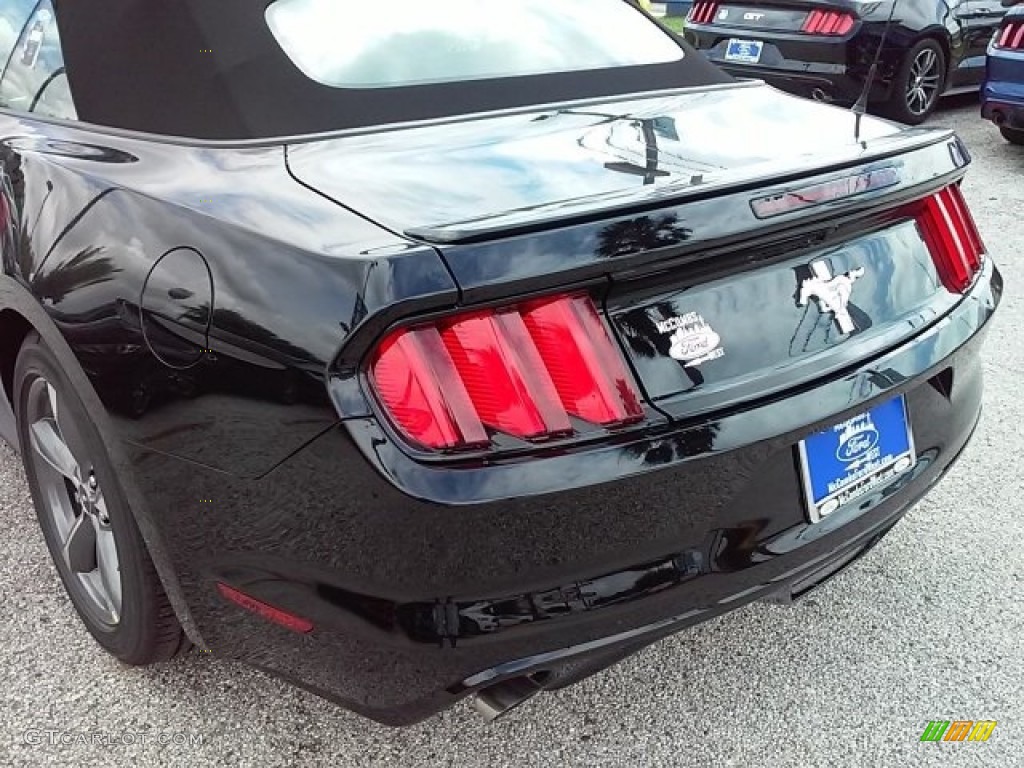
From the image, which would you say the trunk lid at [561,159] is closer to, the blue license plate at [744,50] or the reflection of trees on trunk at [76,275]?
the reflection of trees on trunk at [76,275]

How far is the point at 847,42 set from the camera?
22.5 ft

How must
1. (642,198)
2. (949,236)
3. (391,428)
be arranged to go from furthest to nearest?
(949,236) < (642,198) < (391,428)

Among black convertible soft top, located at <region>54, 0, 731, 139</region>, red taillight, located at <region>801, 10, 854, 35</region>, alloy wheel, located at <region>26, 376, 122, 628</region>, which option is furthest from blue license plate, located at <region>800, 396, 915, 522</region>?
red taillight, located at <region>801, 10, 854, 35</region>

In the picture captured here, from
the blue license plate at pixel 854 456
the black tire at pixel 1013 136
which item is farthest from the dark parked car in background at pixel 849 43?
the blue license plate at pixel 854 456

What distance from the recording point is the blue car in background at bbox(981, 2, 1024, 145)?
6191 mm

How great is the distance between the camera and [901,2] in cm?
741

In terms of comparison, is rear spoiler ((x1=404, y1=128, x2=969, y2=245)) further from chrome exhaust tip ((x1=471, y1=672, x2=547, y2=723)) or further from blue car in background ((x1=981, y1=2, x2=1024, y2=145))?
blue car in background ((x1=981, y1=2, x2=1024, y2=145))

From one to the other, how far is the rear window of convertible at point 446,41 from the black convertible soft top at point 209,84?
0.04 m

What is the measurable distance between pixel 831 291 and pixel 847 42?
5755mm

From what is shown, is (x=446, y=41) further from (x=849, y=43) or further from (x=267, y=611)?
(x=849, y=43)

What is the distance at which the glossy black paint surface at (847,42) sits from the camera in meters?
6.88

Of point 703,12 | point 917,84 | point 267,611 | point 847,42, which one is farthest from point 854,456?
point 917,84

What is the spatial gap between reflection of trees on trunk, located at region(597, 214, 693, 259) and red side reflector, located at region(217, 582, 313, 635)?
2.55 ft

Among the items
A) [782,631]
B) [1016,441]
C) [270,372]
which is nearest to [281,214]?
[270,372]
